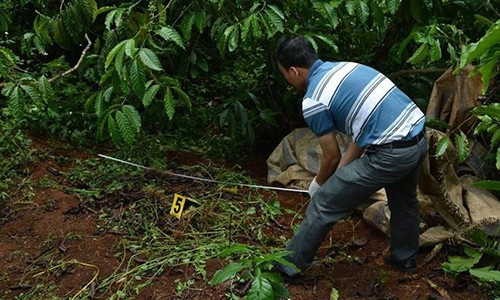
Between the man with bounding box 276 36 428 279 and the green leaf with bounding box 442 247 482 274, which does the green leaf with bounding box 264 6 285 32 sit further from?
the green leaf with bounding box 442 247 482 274

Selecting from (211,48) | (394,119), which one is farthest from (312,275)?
(211,48)

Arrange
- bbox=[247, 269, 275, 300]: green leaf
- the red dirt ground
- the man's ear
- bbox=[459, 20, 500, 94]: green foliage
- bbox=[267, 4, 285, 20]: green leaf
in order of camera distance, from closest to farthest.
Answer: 1. bbox=[459, 20, 500, 94]: green foliage
2. bbox=[247, 269, 275, 300]: green leaf
3. the man's ear
4. the red dirt ground
5. bbox=[267, 4, 285, 20]: green leaf

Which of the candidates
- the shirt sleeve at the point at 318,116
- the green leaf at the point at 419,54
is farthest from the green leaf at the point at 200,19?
the green leaf at the point at 419,54

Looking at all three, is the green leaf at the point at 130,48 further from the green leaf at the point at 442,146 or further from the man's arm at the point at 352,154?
the green leaf at the point at 442,146

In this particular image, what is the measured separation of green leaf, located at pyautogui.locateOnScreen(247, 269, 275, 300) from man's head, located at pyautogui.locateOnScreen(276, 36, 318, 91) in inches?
36.0

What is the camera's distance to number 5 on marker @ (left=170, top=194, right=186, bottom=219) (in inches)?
134

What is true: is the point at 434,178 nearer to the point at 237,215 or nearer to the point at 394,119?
the point at 394,119

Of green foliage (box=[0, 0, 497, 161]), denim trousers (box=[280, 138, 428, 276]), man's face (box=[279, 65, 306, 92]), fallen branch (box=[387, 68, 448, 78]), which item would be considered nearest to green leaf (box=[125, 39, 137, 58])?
green foliage (box=[0, 0, 497, 161])

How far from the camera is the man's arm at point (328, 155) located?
2.64 m

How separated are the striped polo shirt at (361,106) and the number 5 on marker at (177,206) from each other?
3.62 ft

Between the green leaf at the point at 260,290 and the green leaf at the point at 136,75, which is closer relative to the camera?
the green leaf at the point at 260,290

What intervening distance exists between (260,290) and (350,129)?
828 millimetres

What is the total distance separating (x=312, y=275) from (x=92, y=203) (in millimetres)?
1339

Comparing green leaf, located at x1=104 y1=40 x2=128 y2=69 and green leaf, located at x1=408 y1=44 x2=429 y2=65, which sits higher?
green leaf, located at x1=408 y1=44 x2=429 y2=65
